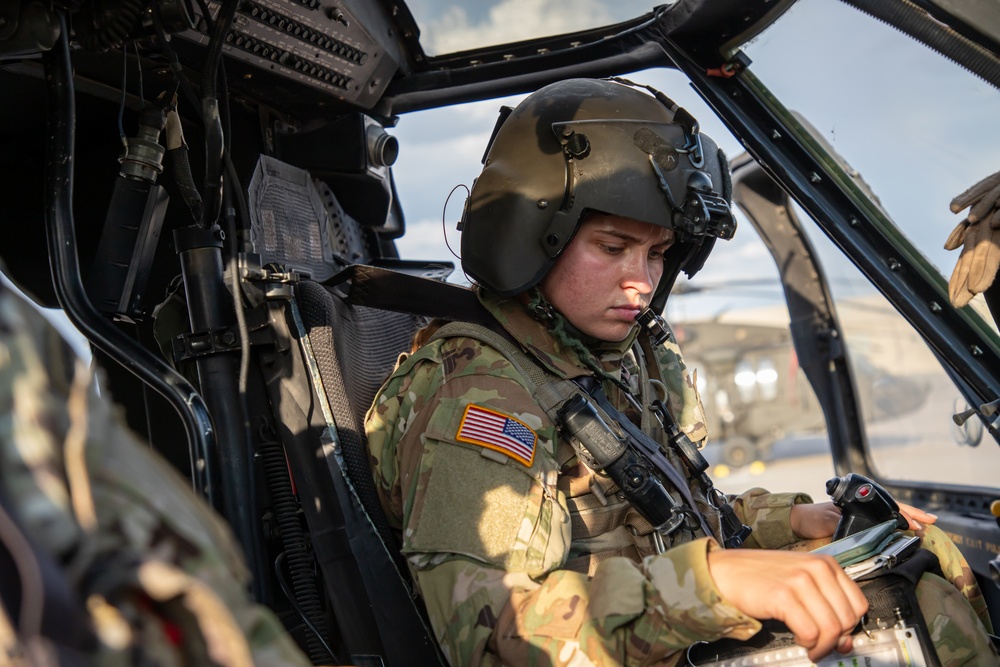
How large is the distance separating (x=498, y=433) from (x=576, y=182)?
20.0 inches

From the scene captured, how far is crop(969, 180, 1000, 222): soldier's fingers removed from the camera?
164cm

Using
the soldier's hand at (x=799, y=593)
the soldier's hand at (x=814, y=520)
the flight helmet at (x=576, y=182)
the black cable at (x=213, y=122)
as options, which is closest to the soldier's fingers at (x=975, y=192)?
the flight helmet at (x=576, y=182)

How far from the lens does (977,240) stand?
65.3 inches

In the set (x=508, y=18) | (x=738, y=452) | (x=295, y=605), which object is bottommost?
(x=738, y=452)

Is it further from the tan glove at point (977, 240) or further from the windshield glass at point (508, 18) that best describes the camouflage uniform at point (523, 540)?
the windshield glass at point (508, 18)

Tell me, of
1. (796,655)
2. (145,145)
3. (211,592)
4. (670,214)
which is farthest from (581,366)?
(211,592)

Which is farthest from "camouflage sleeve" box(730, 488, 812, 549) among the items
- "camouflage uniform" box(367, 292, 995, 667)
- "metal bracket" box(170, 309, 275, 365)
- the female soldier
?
"metal bracket" box(170, 309, 275, 365)

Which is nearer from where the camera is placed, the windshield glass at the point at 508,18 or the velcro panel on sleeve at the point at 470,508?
the velcro panel on sleeve at the point at 470,508

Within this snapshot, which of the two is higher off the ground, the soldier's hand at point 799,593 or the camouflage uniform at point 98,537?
the camouflage uniform at point 98,537

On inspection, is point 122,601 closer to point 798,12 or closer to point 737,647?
point 737,647

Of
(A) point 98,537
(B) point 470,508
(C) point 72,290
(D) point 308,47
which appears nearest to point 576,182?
(B) point 470,508

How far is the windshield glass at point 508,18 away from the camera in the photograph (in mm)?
2223

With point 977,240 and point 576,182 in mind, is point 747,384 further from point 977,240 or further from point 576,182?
point 576,182

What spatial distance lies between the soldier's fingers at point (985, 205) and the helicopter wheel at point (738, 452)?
32.1ft
